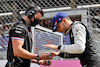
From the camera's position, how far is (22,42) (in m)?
2.32

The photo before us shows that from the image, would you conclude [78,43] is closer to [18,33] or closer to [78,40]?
[78,40]

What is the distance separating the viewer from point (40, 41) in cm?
422

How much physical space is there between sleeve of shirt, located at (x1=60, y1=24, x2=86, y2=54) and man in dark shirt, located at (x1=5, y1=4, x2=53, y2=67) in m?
0.33

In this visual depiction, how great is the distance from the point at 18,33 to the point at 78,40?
0.78 m

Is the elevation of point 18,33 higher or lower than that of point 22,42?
higher

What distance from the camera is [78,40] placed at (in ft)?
7.08

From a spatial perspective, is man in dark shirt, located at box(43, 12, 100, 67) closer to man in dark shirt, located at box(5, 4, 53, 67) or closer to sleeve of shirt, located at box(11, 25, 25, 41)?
man in dark shirt, located at box(5, 4, 53, 67)

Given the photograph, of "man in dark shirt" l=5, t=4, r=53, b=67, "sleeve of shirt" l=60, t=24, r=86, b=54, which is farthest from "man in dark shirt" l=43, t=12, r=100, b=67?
"man in dark shirt" l=5, t=4, r=53, b=67

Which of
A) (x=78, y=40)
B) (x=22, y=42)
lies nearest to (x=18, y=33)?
(x=22, y=42)

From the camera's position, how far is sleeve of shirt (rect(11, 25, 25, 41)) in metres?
2.31

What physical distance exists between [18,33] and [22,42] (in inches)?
5.1

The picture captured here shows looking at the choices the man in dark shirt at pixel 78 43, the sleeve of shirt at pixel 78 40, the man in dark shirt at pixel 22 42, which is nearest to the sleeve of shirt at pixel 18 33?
the man in dark shirt at pixel 22 42

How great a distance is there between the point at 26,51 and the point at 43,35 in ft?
6.34

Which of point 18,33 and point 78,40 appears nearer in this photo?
point 78,40
